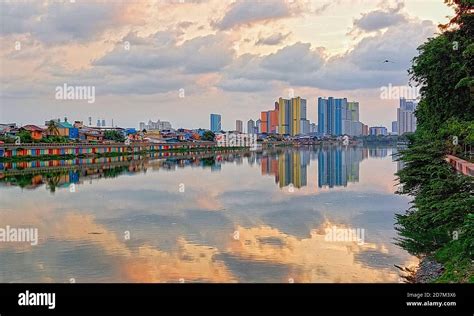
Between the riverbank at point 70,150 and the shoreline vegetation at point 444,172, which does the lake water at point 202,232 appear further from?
the riverbank at point 70,150

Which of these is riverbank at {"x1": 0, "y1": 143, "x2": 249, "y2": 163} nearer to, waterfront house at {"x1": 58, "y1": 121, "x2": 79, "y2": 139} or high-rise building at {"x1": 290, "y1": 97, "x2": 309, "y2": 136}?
waterfront house at {"x1": 58, "y1": 121, "x2": 79, "y2": 139}

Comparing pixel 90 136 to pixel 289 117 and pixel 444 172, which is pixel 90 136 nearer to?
pixel 444 172

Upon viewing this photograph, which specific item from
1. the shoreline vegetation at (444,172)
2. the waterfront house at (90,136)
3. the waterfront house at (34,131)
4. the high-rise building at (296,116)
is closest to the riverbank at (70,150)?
the waterfront house at (34,131)

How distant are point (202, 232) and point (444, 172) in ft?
20.5

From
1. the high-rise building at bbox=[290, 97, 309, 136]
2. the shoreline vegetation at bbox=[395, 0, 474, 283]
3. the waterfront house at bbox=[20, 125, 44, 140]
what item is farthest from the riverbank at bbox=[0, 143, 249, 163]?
the high-rise building at bbox=[290, 97, 309, 136]

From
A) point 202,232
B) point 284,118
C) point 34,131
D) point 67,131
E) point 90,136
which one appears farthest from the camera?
point 284,118

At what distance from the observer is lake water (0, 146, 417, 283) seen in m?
9.70

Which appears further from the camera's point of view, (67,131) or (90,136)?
(90,136)

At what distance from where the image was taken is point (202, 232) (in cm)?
1341

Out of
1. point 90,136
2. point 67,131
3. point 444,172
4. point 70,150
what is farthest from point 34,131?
point 444,172

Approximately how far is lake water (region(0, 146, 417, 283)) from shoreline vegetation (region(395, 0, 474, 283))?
720mm
